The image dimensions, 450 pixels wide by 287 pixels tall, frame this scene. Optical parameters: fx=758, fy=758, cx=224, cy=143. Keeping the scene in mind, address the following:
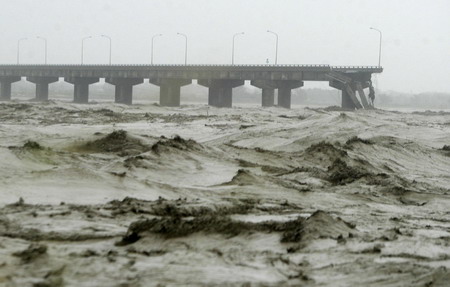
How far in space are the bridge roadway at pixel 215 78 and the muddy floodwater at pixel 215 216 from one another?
49955 millimetres

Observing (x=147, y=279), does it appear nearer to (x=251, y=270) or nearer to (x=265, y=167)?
(x=251, y=270)

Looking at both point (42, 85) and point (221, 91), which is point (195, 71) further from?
point (42, 85)

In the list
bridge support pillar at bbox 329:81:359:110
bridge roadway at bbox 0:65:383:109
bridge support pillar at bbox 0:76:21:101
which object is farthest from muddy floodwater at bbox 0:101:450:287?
bridge support pillar at bbox 0:76:21:101

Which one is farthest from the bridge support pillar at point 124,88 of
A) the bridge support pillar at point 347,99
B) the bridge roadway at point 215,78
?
the bridge support pillar at point 347,99

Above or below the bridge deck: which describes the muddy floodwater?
below

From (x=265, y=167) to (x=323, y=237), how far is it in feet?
26.4

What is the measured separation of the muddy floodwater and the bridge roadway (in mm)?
49955

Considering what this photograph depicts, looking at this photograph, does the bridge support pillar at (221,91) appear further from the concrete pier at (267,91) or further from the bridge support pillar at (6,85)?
the bridge support pillar at (6,85)

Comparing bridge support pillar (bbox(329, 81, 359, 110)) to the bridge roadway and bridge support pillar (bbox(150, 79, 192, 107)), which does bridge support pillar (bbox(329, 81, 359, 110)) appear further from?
bridge support pillar (bbox(150, 79, 192, 107))

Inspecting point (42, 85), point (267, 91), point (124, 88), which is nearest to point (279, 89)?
point (267, 91)

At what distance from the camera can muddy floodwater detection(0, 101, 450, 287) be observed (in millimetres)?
6988

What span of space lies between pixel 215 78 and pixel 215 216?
67.8 m

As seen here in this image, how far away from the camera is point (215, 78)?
76.7 m

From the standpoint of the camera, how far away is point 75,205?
9914 mm
